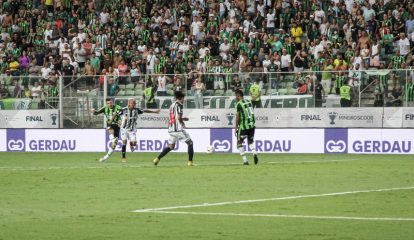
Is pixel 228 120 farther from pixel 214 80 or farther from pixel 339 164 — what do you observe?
pixel 339 164

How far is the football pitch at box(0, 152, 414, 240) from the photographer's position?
13828 millimetres

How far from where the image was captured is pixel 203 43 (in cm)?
4394

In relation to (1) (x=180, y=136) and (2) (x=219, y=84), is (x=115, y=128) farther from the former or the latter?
(1) (x=180, y=136)

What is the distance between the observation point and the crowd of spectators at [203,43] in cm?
3916

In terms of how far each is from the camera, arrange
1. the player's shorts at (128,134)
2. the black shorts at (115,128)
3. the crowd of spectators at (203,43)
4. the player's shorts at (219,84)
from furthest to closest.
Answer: the crowd of spectators at (203,43) → the player's shorts at (219,84) → the black shorts at (115,128) → the player's shorts at (128,134)

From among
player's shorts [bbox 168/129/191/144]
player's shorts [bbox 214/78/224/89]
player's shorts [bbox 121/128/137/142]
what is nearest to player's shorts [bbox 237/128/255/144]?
player's shorts [bbox 168/129/191/144]

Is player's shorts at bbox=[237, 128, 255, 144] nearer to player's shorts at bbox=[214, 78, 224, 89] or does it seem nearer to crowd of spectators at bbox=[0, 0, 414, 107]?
crowd of spectators at bbox=[0, 0, 414, 107]

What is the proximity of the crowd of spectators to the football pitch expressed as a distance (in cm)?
1023

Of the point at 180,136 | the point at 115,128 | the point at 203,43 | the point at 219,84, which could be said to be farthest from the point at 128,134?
the point at 203,43

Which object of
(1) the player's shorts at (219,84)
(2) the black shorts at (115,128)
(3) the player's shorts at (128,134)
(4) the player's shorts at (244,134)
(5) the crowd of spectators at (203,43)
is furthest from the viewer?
(5) the crowd of spectators at (203,43)

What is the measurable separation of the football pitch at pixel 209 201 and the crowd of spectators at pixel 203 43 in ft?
33.6

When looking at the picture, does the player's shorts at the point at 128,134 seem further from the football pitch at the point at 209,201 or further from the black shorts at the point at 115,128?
the football pitch at the point at 209,201

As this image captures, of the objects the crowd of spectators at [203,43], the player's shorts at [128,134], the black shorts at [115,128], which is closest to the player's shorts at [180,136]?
the player's shorts at [128,134]

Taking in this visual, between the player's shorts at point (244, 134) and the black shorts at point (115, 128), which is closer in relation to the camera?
the player's shorts at point (244, 134)
